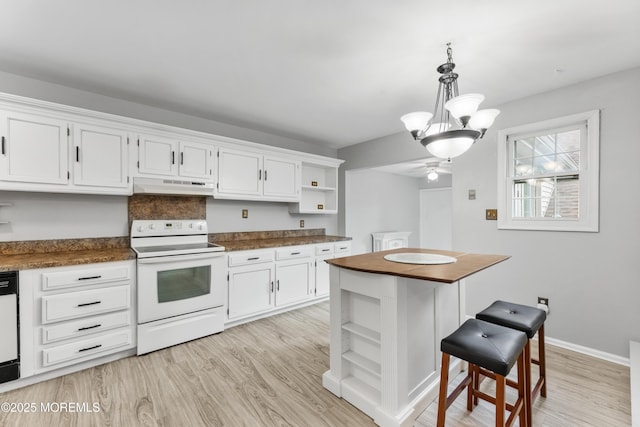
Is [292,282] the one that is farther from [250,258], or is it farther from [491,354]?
[491,354]

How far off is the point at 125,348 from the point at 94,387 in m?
0.40

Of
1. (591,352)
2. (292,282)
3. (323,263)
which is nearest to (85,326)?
(292,282)

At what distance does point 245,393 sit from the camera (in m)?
2.01

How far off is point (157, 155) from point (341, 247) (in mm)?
2661

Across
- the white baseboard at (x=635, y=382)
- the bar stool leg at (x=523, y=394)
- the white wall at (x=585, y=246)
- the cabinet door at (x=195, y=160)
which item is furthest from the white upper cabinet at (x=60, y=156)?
the white baseboard at (x=635, y=382)

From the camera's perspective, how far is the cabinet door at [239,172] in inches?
133

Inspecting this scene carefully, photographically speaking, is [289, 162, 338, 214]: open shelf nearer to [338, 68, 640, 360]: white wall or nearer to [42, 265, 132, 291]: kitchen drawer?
[338, 68, 640, 360]: white wall

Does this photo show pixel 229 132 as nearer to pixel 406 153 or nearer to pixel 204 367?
pixel 406 153

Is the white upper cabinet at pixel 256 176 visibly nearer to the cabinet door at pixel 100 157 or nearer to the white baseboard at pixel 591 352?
the cabinet door at pixel 100 157

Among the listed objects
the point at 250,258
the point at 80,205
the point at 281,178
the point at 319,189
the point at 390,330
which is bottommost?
the point at 390,330

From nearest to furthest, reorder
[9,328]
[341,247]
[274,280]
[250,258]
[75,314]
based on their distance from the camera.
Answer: [9,328] → [75,314] → [250,258] → [274,280] → [341,247]

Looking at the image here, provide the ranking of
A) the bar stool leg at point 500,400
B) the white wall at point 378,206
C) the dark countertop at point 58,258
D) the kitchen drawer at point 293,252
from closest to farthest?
the bar stool leg at point 500,400 < the dark countertop at point 58,258 < the kitchen drawer at point 293,252 < the white wall at point 378,206

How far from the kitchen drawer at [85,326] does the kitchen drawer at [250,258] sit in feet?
3.42

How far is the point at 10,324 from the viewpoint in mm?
2004
